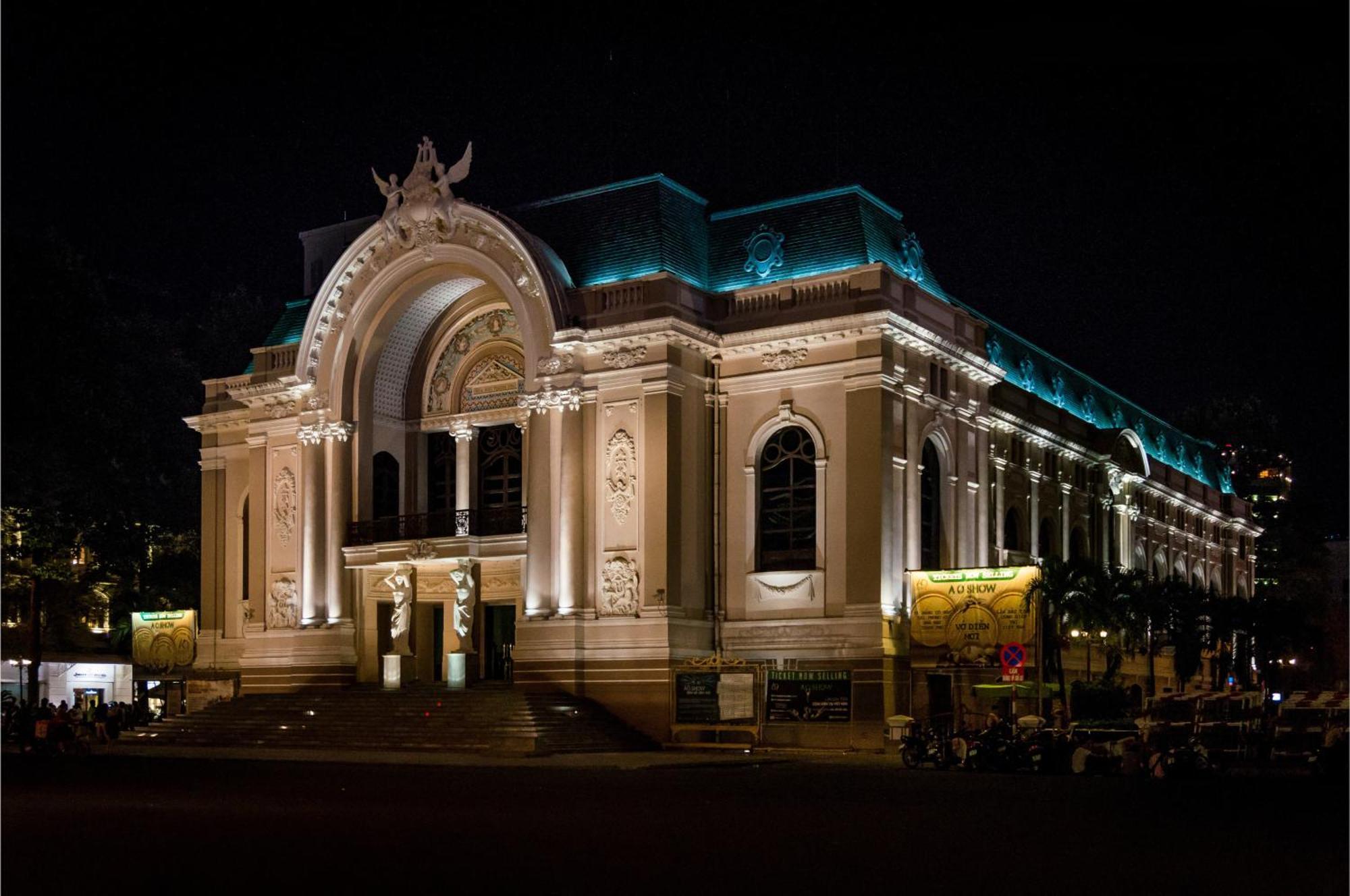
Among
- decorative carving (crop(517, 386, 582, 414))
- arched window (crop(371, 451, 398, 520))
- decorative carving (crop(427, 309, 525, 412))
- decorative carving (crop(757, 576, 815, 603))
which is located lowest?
decorative carving (crop(757, 576, 815, 603))

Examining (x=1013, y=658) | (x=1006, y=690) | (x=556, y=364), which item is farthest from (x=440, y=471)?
(x=1013, y=658)

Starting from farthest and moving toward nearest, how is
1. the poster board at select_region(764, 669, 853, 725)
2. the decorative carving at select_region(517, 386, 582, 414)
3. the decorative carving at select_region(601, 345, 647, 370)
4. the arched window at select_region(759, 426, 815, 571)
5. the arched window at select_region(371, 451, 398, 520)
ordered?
the arched window at select_region(371, 451, 398, 520), the decorative carving at select_region(517, 386, 582, 414), the arched window at select_region(759, 426, 815, 571), the decorative carving at select_region(601, 345, 647, 370), the poster board at select_region(764, 669, 853, 725)

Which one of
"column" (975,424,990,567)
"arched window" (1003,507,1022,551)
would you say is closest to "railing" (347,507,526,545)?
"column" (975,424,990,567)

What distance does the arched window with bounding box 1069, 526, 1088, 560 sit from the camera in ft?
194

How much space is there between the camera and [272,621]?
50.2 meters

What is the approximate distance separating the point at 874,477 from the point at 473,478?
13.2 m

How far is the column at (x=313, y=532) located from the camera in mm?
49031

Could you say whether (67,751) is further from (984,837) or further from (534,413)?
(984,837)

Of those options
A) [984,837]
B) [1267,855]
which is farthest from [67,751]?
[1267,855]

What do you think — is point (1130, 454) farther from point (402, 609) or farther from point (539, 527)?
point (402, 609)

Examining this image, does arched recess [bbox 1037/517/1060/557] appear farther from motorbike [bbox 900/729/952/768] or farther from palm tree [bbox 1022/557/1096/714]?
motorbike [bbox 900/729/952/768]

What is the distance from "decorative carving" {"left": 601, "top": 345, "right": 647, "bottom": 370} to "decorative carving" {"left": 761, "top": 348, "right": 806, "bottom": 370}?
3.24 metres

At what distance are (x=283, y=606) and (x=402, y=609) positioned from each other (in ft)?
15.6

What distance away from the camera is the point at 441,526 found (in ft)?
157
